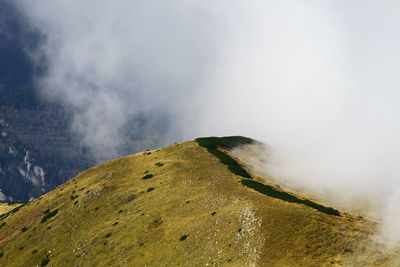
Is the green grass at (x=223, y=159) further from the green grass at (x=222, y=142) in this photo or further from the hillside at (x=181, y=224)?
the green grass at (x=222, y=142)

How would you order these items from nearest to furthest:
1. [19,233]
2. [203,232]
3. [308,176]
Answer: [203,232], [19,233], [308,176]

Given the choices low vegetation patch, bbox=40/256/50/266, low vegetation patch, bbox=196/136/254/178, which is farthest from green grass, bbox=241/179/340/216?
low vegetation patch, bbox=40/256/50/266

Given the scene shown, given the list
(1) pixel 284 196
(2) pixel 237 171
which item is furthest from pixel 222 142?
(1) pixel 284 196

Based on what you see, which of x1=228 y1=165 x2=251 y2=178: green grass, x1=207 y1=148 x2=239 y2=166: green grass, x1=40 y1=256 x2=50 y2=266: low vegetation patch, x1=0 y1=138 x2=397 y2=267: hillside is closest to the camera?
x1=0 y1=138 x2=397 y2=267: hillside

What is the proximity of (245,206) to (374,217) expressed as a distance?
3718cm

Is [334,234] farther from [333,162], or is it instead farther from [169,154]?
[333,162]

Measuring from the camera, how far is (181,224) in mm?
59156

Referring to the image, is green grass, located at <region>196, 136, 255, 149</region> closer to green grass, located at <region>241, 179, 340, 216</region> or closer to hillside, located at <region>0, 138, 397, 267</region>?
hillside, located at <region>0, 138, 397, 267</region>

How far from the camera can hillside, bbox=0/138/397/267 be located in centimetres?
4706

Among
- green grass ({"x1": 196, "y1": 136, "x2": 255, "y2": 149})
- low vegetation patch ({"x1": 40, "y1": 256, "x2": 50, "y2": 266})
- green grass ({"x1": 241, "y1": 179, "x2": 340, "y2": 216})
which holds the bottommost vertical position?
low vegetation patch ({"x1": 40, "y1": 256, "x2": 50, "y2": 266})

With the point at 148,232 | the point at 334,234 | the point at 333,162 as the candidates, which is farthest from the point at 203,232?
the point at 333,162

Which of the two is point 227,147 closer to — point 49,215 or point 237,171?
point 237,171

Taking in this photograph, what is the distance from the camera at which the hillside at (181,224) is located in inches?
1853

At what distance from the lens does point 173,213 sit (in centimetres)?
6438
